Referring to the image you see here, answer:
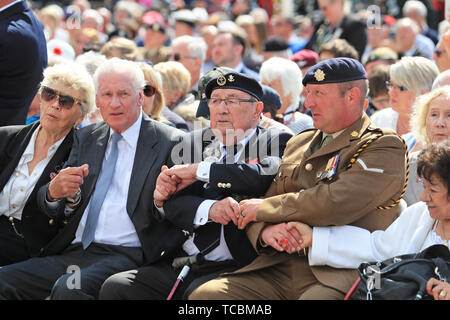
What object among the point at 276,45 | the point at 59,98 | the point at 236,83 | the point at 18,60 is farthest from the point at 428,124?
the point at 276,45

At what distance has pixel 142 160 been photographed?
15.5ft

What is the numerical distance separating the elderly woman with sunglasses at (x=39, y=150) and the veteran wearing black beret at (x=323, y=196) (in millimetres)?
1581

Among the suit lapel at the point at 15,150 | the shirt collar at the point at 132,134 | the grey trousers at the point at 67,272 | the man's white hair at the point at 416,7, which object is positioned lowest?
the grey trousers at the point at 67,272

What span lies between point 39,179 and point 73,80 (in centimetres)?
75

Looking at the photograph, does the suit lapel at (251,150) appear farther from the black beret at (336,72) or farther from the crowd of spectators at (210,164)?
the black beret at (336,72)

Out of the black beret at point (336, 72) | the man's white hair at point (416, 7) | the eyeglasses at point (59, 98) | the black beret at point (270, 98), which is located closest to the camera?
the black beret at point (336, 72)

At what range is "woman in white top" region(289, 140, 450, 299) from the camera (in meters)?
3.70

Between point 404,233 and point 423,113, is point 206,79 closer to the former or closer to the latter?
point 423,113

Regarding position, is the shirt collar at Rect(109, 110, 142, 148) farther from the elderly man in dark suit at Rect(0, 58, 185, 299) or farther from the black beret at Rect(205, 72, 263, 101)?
the black beret at Rect(205, 72, 263, 101)

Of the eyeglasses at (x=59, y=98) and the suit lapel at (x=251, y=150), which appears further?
the eyeglasses at (x=59, y=98)

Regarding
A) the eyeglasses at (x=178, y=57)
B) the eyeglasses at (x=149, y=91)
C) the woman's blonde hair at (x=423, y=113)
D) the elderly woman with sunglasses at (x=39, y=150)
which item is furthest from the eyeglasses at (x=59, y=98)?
the eyeglasses at (x=178, y=57)

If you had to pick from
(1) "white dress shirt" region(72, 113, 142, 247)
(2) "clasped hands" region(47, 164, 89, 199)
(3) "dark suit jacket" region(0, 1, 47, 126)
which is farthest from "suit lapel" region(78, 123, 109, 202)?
(3) "dark suit jacket" region(0, 1, 47, 126)

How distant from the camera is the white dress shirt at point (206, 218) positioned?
4305mm
